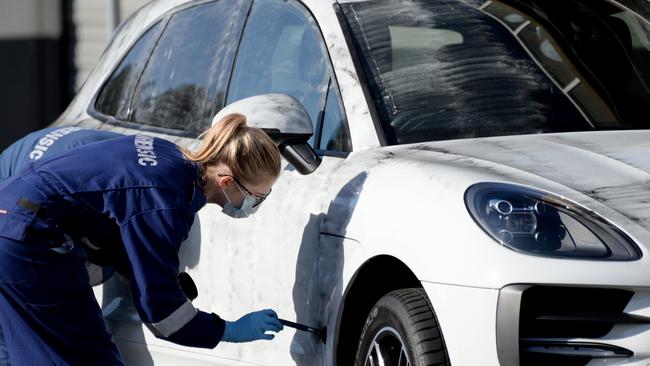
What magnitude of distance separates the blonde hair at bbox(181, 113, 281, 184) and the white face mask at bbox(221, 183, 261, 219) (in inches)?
3.6

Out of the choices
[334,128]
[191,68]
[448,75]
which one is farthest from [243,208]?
[191,68]

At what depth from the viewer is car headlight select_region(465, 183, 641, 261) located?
11.6ft

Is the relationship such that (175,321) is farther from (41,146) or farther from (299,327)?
(41,146)

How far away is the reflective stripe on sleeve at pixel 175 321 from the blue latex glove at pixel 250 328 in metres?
0.20

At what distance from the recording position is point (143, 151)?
156 inches

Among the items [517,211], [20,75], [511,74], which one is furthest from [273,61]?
[20,75]

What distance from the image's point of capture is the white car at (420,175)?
11.6 feet

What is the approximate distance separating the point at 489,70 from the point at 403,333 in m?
1.21

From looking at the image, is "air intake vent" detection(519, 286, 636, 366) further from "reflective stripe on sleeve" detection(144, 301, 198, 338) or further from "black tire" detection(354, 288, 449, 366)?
"reflective stripe on sleeve" detection(144, 301, 198, 338)

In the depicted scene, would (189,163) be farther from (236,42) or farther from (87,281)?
(236,42)

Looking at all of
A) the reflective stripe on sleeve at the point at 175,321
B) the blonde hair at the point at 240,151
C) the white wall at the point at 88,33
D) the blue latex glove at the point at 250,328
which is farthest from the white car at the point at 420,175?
the white wall at the point at 88,33

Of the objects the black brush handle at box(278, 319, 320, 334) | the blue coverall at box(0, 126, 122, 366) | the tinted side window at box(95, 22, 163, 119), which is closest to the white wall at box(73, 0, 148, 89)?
the tinted side window at box(95, 22, 163, 119)

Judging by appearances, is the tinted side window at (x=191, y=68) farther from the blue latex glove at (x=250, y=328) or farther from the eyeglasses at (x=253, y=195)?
the blue latex glove at (x=250, y=328)

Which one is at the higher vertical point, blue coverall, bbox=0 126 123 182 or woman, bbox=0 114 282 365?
woman, bbox=0 114 282 365
